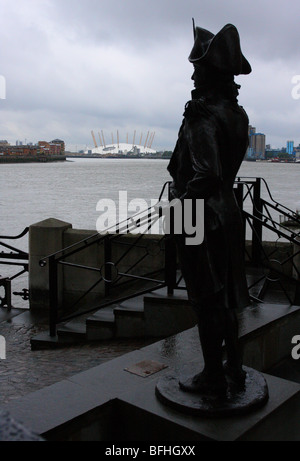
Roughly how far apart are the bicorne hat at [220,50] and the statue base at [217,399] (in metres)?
2.14

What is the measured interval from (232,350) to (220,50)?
79.4 inches

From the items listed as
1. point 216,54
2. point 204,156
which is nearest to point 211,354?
point 204,156

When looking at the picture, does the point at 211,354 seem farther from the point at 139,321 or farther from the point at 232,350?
the point at 139,321

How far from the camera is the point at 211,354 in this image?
343 cm

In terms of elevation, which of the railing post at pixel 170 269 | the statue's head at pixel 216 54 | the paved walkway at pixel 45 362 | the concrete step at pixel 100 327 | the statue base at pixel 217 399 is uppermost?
the statue's head at pixel 216 54

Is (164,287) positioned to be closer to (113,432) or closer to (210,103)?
(113,432)

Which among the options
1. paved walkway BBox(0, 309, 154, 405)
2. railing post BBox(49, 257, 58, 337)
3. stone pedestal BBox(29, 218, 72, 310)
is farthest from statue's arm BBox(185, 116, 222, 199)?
stone pedestal BBox(29, 218, 72, 310)

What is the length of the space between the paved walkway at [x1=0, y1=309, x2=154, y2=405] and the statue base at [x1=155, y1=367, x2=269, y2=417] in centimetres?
227

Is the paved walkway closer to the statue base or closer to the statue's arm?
the statue base

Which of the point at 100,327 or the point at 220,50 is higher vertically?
the point at 220,50

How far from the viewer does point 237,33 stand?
328cm

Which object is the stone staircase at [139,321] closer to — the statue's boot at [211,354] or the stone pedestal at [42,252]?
the stone pedestal at [42,252]

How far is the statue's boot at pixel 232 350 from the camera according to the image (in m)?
3.47

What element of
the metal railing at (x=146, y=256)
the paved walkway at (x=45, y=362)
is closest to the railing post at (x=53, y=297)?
the metal railing at (x=146, y=256)
